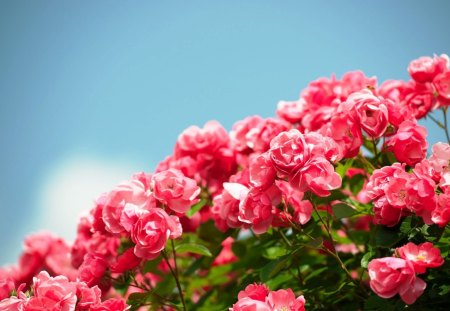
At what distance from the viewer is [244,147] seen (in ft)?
9.36

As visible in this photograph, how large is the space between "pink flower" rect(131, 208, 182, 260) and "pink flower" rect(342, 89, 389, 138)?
0.78 meters

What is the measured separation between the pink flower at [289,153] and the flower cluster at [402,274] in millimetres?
393

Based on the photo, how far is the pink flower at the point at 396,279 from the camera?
5.29 feet

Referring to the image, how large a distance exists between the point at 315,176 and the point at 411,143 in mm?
452

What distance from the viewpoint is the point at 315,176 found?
1.79 metres

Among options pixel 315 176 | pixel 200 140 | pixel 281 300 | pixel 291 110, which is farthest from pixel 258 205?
pixel 200 140

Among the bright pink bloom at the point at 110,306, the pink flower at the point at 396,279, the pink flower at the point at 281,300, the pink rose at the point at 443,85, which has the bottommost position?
the pink flower at the point at 396,279

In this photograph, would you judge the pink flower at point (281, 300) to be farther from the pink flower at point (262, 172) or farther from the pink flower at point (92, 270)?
the pink flower at point (92, 270)

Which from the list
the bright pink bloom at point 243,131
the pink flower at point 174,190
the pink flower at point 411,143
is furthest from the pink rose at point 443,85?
the pink flower at point 174,190

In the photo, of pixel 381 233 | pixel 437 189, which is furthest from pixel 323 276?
pixel 437 189

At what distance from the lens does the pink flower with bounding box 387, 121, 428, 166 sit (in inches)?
78.4

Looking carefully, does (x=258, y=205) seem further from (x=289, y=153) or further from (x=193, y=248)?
(x=193, y=248)

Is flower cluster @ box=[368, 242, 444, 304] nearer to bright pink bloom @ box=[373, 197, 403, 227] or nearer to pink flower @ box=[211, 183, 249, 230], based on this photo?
bright pink bloom @ box=[373, 197, 403, 227]

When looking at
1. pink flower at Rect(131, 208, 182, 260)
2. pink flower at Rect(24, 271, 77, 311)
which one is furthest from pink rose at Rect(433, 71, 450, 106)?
Answer: pink flower at Rect(24, 271, 77, 311)
